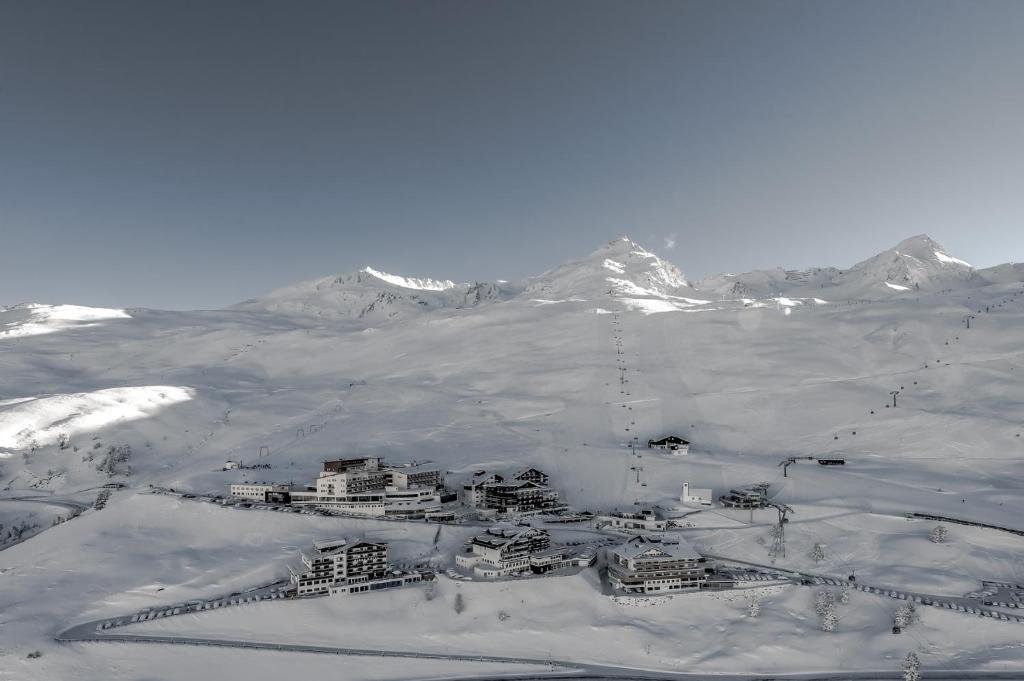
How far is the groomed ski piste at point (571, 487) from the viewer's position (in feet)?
154

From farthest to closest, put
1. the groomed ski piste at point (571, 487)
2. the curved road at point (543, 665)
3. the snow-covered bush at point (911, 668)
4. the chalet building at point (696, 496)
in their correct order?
the chalet building at point (696, 496) → the groomed ski piste at point (571, 487) → the curved road at point (543, 665) → the snow-covered bush at point (911, 668)

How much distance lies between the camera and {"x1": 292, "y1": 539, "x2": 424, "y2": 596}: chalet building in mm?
52531

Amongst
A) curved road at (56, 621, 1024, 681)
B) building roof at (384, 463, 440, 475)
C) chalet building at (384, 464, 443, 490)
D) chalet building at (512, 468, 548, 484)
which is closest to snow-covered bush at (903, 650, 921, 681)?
curved road at (56, 621, 1024, 681)

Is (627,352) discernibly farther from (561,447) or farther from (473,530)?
(473,530)

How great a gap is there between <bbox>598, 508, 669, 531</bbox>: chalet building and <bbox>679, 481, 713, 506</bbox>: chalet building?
713cm

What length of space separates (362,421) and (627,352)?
2624 inches

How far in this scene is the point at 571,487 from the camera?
82.4 m

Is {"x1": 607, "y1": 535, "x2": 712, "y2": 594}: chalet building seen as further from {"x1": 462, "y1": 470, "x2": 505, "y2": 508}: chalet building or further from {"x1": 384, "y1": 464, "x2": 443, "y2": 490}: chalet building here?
{"x1": 384, "y1": 464, "x2": 443, "y2": 490}: chalet building

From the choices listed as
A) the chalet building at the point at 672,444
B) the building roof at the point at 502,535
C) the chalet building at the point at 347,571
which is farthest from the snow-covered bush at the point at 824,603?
the chalet building at the point at 672,444

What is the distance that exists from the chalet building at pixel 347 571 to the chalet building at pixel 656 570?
17.6 m

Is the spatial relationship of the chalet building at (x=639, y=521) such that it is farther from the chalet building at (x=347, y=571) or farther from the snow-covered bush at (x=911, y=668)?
the snow-covered bush at (x=911, y=668)

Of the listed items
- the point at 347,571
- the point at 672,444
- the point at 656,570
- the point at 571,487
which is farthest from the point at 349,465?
the point at 672,444

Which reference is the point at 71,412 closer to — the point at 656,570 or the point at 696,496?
the point at 696,496

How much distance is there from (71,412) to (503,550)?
99.4m
